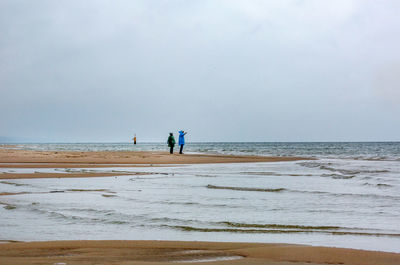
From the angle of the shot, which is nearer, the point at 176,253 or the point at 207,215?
the point at 176,253

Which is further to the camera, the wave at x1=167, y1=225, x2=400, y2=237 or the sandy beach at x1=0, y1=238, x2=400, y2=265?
the wave at x1=167, y1=225, x2=400, y2=237

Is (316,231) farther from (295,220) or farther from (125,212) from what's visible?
(125,212)

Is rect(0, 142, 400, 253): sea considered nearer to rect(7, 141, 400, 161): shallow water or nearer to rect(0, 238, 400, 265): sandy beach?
rect(0, 238, 400, 265): sandy beach

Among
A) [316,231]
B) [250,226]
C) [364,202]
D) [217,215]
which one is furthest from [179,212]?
[364,202]

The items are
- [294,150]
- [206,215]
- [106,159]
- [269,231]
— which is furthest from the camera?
[294,150]

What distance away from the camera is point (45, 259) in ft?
12.6

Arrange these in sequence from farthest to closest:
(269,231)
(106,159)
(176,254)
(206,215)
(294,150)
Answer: (294,150) → (106,159) → (206,215) → (269,231) → (176,254)

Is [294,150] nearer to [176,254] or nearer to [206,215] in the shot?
[206,215]

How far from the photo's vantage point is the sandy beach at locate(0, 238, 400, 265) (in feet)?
12.5

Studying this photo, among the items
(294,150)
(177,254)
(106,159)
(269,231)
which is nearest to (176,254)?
(177,254)

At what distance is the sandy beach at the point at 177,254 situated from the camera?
150 inches

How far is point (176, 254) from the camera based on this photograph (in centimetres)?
418

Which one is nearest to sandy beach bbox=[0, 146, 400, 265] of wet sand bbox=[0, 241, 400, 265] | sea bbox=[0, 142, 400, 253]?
wet sand bbox=[0, 241, 400, 265]

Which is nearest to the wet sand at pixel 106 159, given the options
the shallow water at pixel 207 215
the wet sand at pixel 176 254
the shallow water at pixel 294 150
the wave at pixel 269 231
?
the shallow water at pixel 207 215
